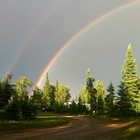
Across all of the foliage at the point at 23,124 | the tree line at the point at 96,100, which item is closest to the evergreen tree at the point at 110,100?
the tree line at the point at 96,100

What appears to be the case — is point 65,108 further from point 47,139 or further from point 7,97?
point 47,139

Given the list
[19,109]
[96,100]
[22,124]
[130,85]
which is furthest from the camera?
[96,100]

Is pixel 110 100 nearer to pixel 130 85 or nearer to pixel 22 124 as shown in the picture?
pixel 130 85

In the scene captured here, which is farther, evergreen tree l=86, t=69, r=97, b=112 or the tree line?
evergreen tree l=86, t=69, r=97, b=112

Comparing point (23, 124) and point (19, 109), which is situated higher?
point (19, 109)

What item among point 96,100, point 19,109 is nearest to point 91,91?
point 96,100

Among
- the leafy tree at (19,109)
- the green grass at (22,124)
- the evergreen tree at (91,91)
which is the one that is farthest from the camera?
the evergreen tree at (91,91)

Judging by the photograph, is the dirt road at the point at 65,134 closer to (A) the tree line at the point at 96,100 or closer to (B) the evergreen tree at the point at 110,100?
(A) the tree line at the point at 96,100

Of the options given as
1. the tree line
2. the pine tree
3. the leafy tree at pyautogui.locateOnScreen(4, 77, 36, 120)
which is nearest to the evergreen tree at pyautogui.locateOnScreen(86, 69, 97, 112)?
the tree line

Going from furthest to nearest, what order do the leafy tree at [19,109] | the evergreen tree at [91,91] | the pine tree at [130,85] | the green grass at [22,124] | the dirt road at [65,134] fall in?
the evergreen tree at [91,91] → the pine tree at [130,85] → the leafy tree at [19,109] → the green grass at [22,124] → the dirt road at [65,134]

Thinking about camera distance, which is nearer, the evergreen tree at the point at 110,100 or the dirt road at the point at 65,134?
the dirt road at the point at 65,134

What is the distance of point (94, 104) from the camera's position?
41.3 m

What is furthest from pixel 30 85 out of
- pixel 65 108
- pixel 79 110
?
pixel 79 110

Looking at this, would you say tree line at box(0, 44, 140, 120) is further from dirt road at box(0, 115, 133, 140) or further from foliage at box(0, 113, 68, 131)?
dirt road at box(0, 115, 133, 140)
